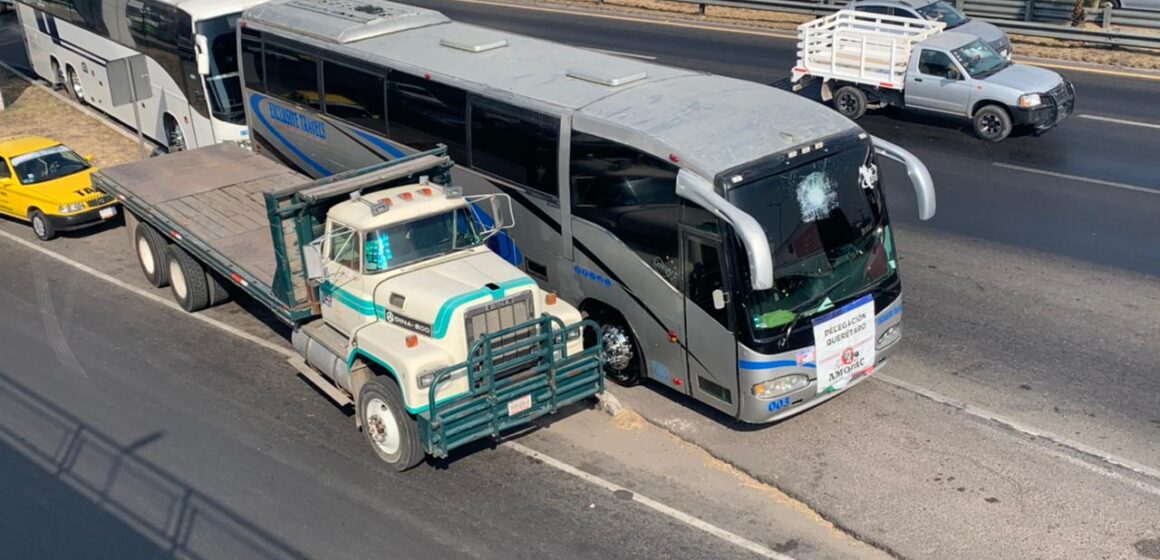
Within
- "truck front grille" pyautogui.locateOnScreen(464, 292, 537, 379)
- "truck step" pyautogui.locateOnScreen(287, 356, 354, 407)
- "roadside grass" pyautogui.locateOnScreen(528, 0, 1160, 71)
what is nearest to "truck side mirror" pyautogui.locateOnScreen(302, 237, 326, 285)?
"truck step" pyautogui.locateOnScreen(287, 356, 354, 407)

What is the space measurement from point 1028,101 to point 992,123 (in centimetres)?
80

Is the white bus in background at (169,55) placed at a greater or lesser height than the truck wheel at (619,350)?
greater

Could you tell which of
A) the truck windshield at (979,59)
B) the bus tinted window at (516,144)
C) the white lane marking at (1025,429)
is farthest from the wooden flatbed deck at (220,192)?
the truck windshield at (979,59)

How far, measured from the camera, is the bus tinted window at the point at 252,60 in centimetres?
1856

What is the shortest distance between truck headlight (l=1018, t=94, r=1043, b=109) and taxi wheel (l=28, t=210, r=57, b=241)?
17.7 metres

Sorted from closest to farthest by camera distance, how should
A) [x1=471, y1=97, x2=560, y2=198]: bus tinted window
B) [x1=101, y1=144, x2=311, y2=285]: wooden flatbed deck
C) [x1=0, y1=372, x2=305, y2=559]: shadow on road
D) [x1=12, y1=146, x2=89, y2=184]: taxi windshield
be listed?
[x1=0, y1=372, x2=305, y2=559]: shadow on road → [x1=471, y1=97, x2=560, y2=198]: bus tinted window → [x1=101, y1=144, x2=311, y2=285]: wooden flatbed deck → [x1=12, y1=146, x2=89, y2=184]: taxi windshield

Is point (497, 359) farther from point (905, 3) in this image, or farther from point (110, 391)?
point (905, 3)

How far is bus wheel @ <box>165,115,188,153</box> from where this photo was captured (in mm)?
22328

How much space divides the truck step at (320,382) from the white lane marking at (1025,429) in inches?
245

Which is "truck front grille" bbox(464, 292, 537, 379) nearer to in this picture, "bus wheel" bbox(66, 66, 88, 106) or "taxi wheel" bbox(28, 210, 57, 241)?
"taxi wheel" bbox(28, 210, 57, 241)

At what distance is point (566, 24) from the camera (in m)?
35.4

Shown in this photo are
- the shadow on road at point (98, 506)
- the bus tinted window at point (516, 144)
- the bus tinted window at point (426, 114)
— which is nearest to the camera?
the shadow on road at point (98, 506)

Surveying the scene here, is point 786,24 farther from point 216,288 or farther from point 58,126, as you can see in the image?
point 216,288

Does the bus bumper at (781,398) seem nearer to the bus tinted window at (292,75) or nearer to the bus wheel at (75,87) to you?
the bus tinted window at (292,75)
